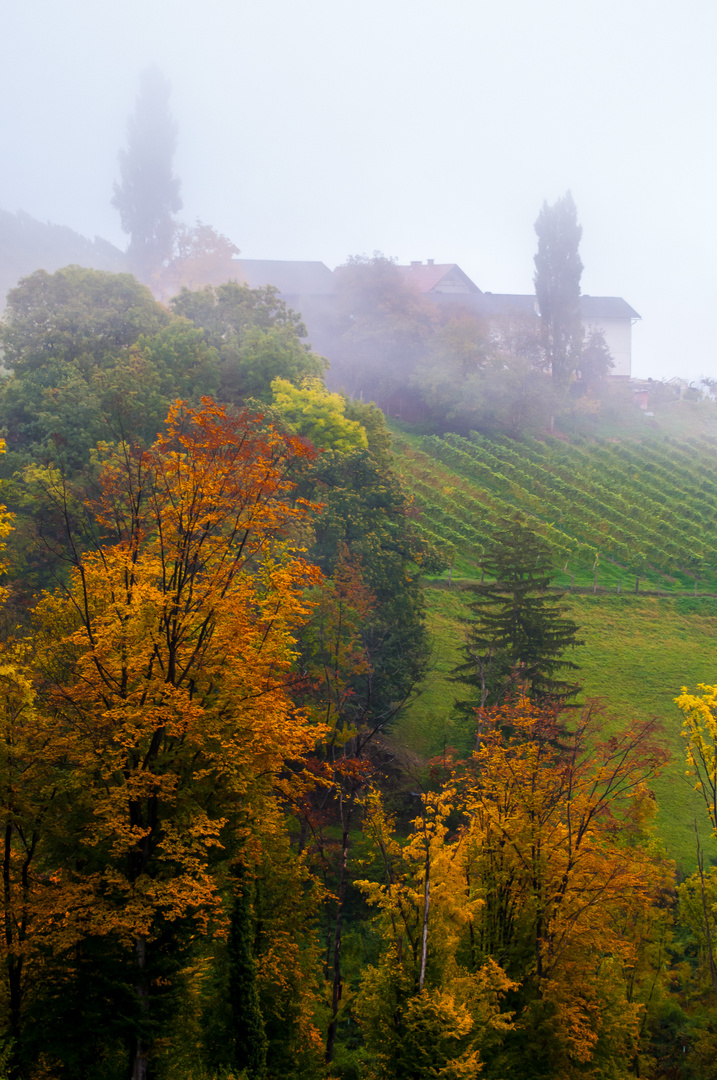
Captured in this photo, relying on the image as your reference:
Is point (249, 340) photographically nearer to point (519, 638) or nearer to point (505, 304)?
point (519, 638)

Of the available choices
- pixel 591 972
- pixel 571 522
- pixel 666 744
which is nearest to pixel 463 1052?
pixel 591 972

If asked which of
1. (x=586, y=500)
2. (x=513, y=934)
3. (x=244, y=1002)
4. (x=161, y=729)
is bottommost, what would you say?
(x=513, y=934)

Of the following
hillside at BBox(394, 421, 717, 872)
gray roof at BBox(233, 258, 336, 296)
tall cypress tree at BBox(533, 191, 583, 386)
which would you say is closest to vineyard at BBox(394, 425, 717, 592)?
hillside at BBox(394, 421, 717, 872)

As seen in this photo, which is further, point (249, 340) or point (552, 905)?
point (249, 340)

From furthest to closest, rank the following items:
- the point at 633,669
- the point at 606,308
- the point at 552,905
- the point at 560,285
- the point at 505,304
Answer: the point at 606,308 → the point at 505,304 → the point at 560,285 → the point at 633,669 → the point at 552,905

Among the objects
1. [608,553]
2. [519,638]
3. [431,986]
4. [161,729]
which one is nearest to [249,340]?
[519,638]

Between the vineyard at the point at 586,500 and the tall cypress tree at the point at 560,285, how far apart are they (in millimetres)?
9879

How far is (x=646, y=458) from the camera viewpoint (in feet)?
172

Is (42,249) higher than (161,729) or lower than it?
higher

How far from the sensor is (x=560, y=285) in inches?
2426

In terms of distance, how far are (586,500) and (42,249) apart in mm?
79585

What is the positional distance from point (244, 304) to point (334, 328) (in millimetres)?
21790

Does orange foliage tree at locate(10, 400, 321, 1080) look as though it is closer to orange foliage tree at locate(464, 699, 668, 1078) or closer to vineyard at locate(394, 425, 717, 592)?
orange foliage tree at locate(464, 699, 668, 1078)

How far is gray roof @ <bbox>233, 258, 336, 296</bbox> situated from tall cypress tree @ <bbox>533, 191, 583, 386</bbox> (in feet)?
60.5
